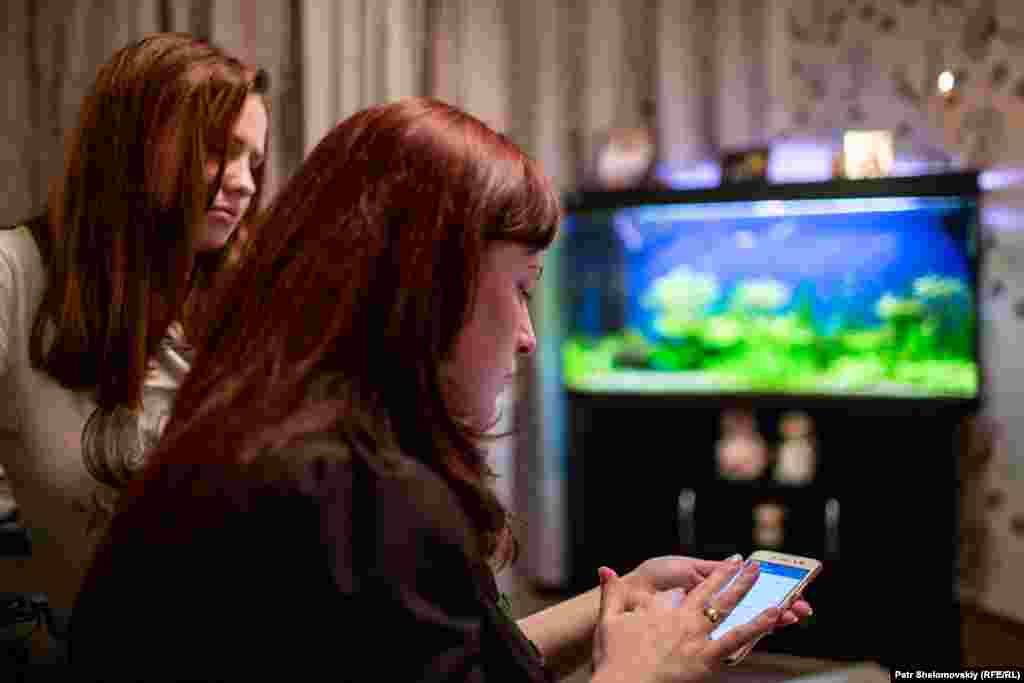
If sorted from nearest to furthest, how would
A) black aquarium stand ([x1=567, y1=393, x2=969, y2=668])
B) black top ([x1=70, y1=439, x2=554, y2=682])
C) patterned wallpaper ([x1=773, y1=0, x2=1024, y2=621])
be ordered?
black top ([x1=70, y1=439, x2=554, y2=682]) → black aquarium stand ([x1=567, y1=393, x2=969, y2=668]) → patterned wallpaper ([x1=773, y1=0, x2=1024, y2=621])

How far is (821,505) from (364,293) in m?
2.46

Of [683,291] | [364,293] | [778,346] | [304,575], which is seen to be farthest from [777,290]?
[304,575]

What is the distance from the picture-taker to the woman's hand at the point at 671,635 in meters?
0.75

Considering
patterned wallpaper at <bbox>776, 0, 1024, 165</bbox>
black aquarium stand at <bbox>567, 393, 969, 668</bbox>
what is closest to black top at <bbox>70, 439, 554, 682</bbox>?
black aquarium stand at <bbox>567, 393, 969, 668</bbox>

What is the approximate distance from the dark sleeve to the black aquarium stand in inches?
89.6

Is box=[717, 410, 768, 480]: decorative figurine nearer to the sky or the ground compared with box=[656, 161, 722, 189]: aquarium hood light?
nearer to the ground

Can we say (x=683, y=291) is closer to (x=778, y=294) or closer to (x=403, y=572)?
(x=778, y=294)

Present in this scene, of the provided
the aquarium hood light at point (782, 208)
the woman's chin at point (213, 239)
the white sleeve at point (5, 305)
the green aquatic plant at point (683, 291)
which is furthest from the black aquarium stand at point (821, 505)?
the white sleeve at point (5, 305)

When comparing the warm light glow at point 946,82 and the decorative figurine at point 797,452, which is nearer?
the decorative figurine at point 797,452

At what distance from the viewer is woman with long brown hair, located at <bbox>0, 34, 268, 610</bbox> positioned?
1.21 meters

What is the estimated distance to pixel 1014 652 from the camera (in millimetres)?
2660

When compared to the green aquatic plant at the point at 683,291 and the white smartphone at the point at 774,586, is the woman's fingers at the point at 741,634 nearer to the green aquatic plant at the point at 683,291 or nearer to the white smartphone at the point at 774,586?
the white smartphone at the point at 774,586

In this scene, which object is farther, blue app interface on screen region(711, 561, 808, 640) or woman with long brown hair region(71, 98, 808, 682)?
blue app interface on screen region(711, 561, 808, 640)

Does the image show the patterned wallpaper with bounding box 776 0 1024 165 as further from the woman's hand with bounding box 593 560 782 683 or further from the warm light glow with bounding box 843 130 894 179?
the woman's hand with bounding box 593 560 782 683
